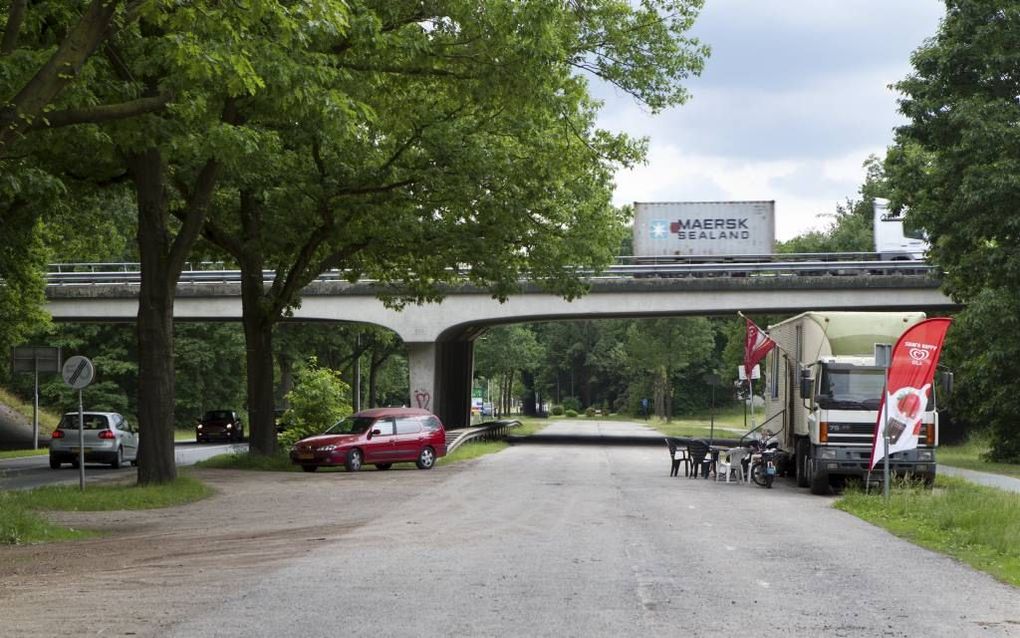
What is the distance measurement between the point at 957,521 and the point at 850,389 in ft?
24.2

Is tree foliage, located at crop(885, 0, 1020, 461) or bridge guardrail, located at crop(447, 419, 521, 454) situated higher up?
tree foliage, located at crop(885, 0, 1020, 461)

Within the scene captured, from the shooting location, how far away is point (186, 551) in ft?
42.5

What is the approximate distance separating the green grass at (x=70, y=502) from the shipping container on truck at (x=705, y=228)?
34807 millimetres

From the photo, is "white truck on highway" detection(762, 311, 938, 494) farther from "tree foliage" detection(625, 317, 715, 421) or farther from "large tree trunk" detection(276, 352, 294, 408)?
"tree foliage" detection(625, 317, 715, 421)

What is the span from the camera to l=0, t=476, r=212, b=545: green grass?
46.7 feet

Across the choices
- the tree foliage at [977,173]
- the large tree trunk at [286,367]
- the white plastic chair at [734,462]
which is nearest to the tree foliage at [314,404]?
the white plastic chair at [734,462]

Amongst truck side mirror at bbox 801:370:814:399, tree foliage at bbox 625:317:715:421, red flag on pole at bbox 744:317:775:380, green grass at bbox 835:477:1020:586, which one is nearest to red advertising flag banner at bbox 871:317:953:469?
green grass at bbox 835:477:1020:586

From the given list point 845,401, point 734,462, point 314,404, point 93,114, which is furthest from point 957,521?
point 314,404

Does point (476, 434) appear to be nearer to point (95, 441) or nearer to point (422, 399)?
point (422, 399)

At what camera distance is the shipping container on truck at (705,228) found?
53.9m

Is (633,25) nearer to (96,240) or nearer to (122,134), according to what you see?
(122,134)

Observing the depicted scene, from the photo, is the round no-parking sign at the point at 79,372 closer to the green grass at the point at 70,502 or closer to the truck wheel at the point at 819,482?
the green grass at the point at 70,502

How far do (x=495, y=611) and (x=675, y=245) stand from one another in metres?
46.2

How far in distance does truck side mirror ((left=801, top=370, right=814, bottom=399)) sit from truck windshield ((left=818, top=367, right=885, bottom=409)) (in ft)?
0.64
